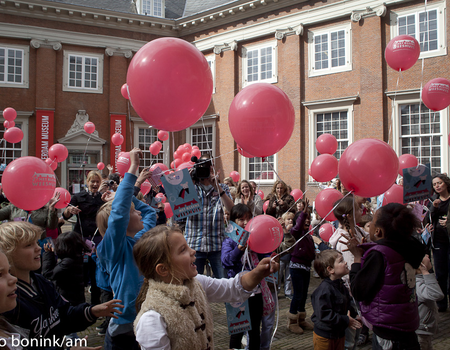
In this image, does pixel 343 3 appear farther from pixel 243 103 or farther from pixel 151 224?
pixel 151 224

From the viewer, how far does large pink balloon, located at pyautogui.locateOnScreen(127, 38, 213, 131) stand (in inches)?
111

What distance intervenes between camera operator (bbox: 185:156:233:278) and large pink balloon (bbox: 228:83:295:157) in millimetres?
1038

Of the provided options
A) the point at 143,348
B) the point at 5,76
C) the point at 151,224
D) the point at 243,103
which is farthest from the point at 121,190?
the point at 5,76

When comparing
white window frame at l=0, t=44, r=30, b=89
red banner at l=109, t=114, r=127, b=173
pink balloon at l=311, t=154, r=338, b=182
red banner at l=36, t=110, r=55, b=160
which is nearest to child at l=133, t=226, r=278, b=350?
pink balloon at l=311, t=154, r=338, b=182

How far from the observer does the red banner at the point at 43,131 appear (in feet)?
57.1

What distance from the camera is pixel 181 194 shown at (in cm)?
357

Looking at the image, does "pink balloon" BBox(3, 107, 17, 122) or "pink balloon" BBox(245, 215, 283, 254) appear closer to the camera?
"pink balloon" BBox(245, 215, 283, 254)

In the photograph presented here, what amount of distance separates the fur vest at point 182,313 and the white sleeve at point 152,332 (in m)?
0.02

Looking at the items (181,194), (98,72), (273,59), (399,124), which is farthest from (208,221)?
(98,72)

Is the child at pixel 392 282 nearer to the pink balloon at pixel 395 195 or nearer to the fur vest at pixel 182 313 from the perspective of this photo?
the fur vest at pixel 182 313

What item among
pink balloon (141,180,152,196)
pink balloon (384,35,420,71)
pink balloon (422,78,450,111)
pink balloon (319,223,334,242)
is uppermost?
pink balloon (384,35,420,71)

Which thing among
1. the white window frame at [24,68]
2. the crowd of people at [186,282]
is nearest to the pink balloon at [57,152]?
the crowd of people at [186,282]

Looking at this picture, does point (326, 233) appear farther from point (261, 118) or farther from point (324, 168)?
point (261, 118)

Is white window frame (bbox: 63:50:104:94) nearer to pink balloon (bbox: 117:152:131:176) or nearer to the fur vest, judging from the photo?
pink balloon (bbox: 117:152:131:176)
